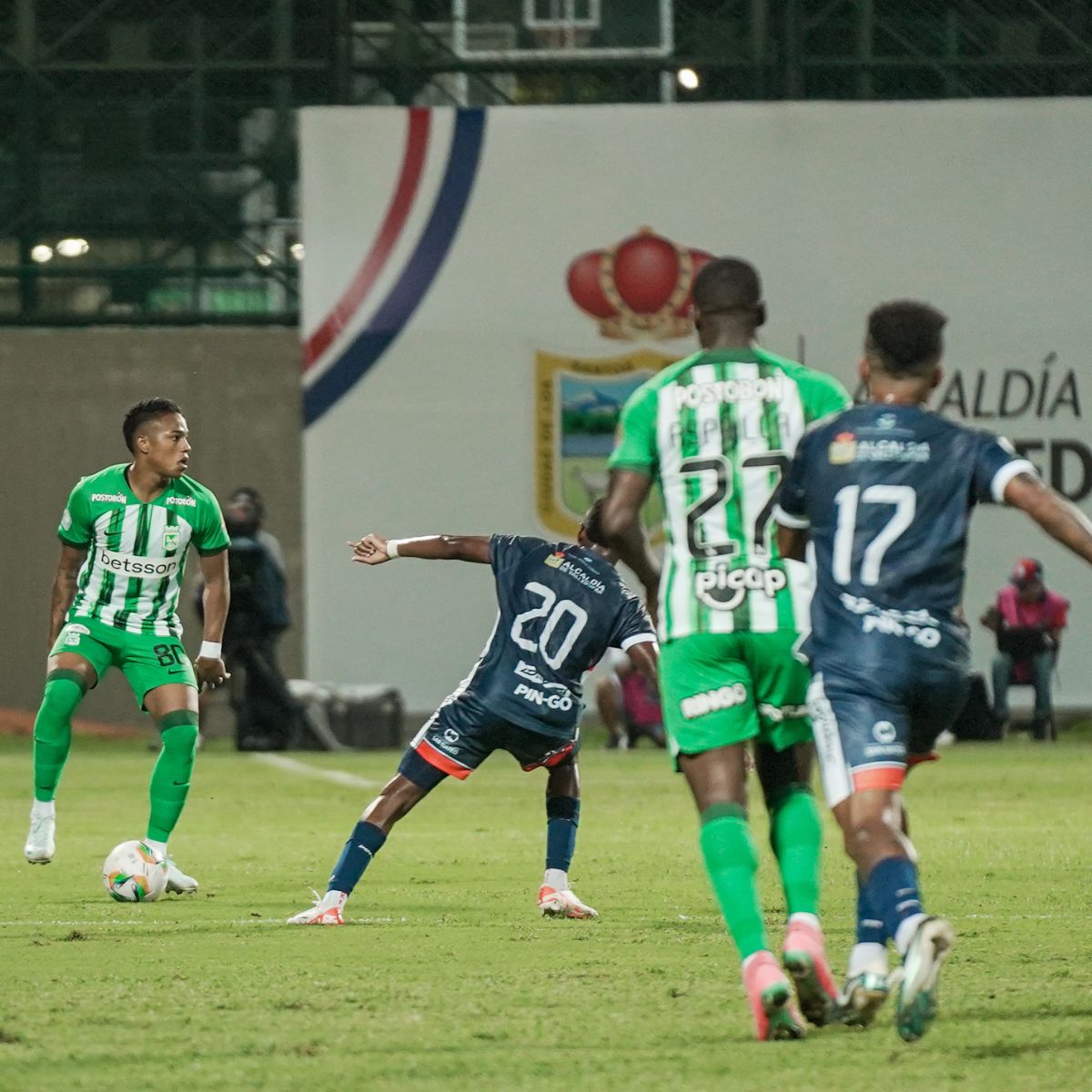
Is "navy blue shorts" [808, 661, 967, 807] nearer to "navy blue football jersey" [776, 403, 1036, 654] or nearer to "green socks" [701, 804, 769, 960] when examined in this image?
"navy blue football jersey" [776, 403, 1036, 654]

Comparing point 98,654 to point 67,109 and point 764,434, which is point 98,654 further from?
point 67,109

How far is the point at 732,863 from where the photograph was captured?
574 cm

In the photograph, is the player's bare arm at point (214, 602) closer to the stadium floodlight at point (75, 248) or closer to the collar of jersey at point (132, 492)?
the collar of jersey at point (132, 492)

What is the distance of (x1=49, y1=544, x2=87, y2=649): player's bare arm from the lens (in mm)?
10227

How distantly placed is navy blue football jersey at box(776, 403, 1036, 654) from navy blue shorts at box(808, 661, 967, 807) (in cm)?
9

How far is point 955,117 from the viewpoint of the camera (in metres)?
24.2

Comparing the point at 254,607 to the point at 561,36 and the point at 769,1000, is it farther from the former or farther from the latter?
the point at 769,1000

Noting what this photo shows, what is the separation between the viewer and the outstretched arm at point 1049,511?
212 inches

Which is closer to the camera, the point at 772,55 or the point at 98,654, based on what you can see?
the point at 98,654

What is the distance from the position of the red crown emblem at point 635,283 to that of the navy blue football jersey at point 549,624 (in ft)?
51.4

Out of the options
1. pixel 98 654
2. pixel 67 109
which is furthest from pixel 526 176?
pixel 98 654

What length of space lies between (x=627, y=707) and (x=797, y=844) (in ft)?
53.9

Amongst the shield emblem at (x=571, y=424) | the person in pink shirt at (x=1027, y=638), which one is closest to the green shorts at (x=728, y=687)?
the person in pink shirt at (x=1027, y=638)

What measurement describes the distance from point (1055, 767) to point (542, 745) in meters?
11.0
